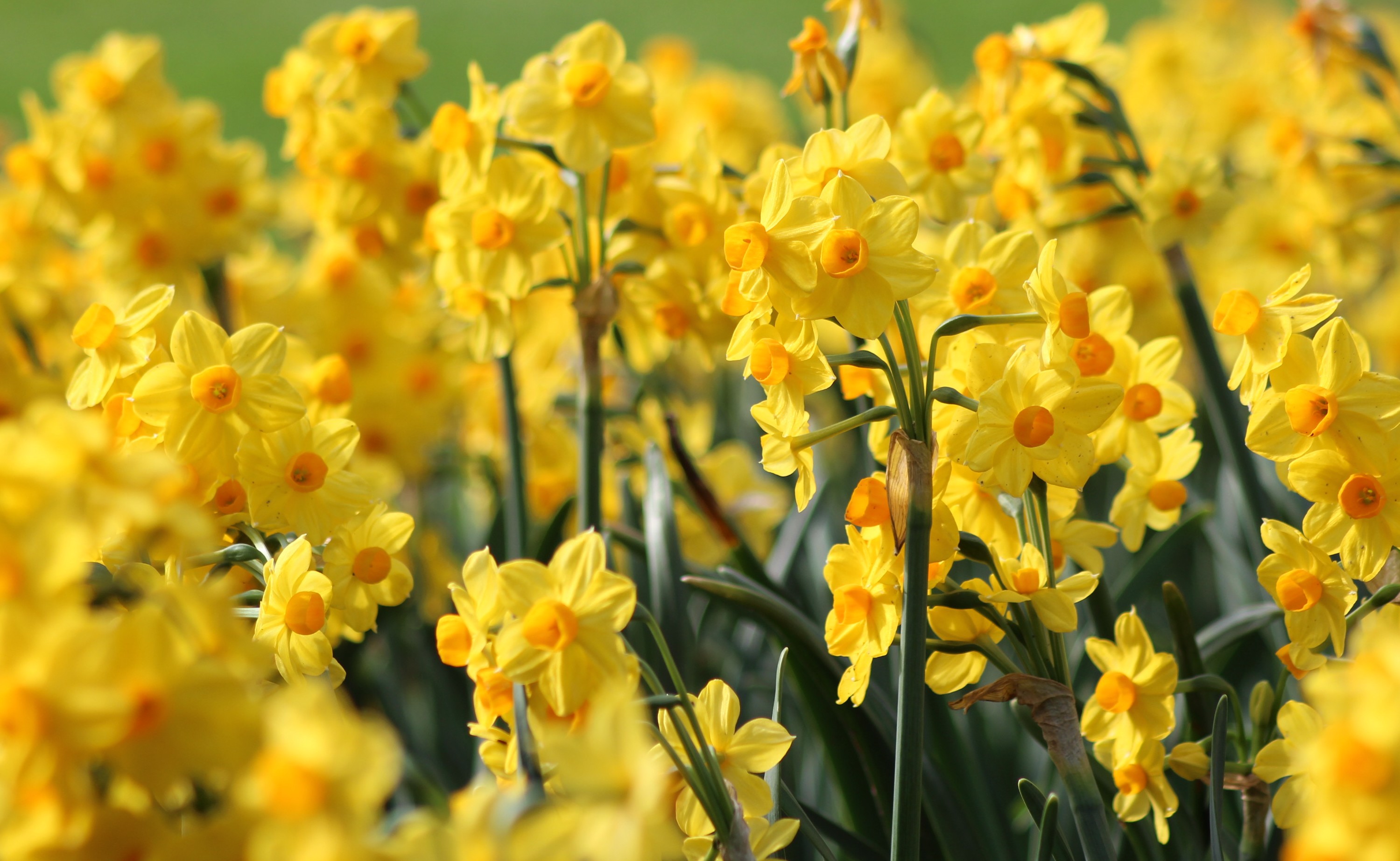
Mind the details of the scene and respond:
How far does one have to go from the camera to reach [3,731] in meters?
0.57

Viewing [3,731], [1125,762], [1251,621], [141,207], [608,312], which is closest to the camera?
[3,731]

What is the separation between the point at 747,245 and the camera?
0.95 metres

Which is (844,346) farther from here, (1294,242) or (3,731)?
(3,731)

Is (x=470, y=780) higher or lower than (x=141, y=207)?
lower

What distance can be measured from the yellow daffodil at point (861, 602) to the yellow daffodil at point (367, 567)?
1.46 ft

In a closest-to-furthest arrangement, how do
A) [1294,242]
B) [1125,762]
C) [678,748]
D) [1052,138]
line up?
1. [678,748]
2. [1125,762]
3. [1052,138]
4. [1294,242]

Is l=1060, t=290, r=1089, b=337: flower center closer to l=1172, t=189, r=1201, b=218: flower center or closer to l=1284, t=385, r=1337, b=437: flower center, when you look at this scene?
l=1284, t=385, r=1337, b=437: flower center

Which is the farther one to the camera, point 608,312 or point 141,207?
point 141,207

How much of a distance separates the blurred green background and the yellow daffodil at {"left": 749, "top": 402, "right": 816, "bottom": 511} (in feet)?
24.0

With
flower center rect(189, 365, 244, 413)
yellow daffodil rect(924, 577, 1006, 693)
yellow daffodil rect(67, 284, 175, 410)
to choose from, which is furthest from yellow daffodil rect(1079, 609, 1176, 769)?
yellow daffodil rect(67, 284, 175, 410)

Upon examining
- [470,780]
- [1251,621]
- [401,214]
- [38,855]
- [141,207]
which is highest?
[141,207]

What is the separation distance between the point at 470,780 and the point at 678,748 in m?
1.04

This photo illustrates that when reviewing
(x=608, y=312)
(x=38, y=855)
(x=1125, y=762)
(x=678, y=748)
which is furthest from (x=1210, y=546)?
(x=38, y=855)

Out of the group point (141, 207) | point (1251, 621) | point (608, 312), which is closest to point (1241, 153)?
point (1251, 621)
